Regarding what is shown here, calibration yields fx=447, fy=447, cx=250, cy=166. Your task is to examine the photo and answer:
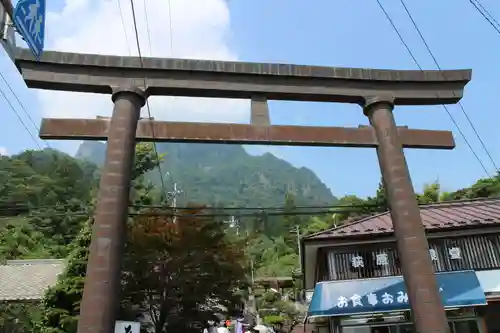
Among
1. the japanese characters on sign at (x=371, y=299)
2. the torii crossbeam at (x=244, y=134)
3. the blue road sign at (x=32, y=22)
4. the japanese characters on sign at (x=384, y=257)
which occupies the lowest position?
the japanese characters on sign at (x=371, y=299)

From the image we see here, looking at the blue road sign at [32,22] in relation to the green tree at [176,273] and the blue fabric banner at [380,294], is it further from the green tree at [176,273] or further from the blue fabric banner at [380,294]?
the green tree at [176,273]

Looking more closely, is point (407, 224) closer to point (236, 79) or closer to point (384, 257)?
point (236, 79)

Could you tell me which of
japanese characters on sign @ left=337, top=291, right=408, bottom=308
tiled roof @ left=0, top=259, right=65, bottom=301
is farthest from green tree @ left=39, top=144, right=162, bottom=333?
japanese characters on sign @ left=337, top=291, right=408, bottom=308

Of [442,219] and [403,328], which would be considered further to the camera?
[442,219]

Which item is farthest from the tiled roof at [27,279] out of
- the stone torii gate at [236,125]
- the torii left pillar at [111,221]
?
the torii left pillar at [111,221]

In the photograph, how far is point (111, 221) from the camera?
6992 mm

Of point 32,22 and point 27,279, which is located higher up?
point 32,22

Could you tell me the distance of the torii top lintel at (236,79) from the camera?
8.17 m

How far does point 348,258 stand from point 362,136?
301 inches

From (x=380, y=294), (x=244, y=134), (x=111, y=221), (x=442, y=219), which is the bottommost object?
(x=380, y=294)

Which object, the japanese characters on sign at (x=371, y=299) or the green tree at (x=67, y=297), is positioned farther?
the green tree at (x=67, y=297)

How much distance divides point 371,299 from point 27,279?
19383mm

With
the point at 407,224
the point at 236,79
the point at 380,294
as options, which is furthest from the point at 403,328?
the point at 236,79

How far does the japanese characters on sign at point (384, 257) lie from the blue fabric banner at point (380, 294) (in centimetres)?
61
